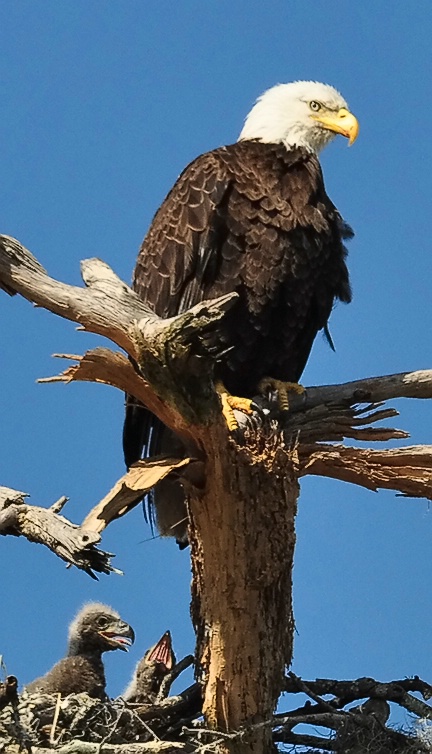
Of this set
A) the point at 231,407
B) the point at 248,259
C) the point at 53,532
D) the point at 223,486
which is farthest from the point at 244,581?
the point at 248,259

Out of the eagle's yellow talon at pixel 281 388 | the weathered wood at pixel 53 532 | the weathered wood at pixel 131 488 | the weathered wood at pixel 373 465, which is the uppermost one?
the eagle's yellow talon at pixel 281 388

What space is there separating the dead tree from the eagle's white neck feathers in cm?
224

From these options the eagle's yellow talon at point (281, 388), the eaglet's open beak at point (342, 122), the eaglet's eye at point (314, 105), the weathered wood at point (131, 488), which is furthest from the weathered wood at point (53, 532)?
the eaglet's eye at point (314, 105)

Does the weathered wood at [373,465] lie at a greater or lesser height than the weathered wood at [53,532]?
greater

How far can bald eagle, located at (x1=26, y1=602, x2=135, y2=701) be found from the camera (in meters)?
6.16

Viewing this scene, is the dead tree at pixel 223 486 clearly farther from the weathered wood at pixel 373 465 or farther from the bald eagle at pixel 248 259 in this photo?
the bald eagle at pixel 248 259

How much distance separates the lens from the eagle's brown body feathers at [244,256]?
21.0ft

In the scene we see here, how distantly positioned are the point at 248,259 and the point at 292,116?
4.49ft

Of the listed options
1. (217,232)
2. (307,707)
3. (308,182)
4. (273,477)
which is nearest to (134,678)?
(307,707)

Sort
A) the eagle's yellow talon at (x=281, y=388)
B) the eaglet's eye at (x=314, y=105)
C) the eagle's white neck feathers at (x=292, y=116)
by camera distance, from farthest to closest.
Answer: the eaglet's eye at (x=314, y=105), the eagle's white neck feathers at (x=292, y=116), the eagle's yellow talon at (x=281, y=388)

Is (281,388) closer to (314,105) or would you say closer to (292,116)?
(292,116)

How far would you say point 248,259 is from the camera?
639cm

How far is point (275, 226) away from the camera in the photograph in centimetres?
643

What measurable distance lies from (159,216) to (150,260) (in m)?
0.28
